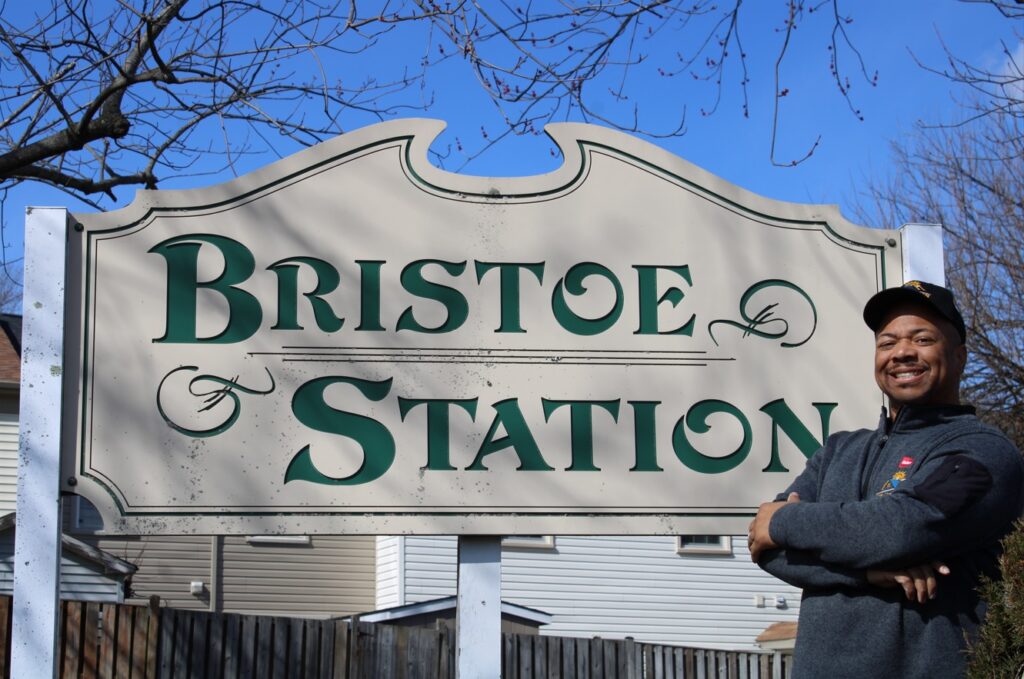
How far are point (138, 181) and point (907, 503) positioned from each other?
735 centimetres

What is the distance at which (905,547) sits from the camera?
2.49m

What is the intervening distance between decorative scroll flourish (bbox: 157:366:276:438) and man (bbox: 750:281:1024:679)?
183cm

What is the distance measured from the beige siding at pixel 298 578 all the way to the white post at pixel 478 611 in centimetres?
1370

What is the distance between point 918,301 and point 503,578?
14.3m

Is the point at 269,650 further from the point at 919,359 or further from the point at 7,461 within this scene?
the point at 7,461

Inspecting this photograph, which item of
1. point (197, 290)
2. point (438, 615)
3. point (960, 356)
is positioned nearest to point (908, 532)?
point (960, 356)

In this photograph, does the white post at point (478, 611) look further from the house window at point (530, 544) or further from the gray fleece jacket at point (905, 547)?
the house window at point (530, 544)

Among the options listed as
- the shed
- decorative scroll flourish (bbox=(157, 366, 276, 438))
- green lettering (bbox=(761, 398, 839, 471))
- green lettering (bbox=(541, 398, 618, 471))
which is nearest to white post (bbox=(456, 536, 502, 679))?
green lettering (bbox=(541, 398, 618, 471))

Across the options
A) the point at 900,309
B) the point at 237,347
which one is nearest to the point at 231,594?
the point at 237,347

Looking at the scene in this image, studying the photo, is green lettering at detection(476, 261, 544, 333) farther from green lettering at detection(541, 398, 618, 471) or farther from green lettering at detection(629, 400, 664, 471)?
green lettering at detection(629, 400, 664, 471)

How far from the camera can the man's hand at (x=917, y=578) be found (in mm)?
2523

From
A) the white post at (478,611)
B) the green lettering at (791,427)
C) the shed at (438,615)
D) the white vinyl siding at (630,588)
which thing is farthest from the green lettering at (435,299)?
the white vinyl siding at (630,588)

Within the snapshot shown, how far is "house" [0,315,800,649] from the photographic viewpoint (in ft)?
55.3

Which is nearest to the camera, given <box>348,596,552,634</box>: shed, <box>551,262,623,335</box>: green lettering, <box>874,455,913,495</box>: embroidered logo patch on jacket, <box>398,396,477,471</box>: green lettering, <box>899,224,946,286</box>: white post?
<box>874,455,913,495</box>: embroidered logo patch on jacket
